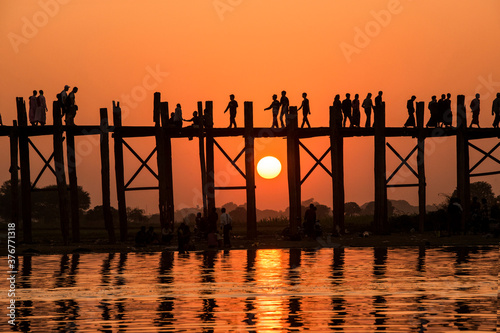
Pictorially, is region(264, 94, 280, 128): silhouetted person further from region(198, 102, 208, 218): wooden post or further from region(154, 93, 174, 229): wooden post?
region(154, 93, 174, 229): wooden post

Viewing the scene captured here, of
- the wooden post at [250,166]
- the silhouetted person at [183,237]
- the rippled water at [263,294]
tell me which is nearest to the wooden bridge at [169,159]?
the wooden post at [250,166]

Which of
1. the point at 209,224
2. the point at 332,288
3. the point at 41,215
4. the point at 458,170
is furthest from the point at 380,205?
the point at 41,215

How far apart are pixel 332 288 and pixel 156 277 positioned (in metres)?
4.46

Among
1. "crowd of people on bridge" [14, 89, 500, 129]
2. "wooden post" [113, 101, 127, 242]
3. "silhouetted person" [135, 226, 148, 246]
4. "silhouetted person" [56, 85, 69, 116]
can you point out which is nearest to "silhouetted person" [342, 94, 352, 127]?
"crowd of people on bridge" [14, 89, 500, 129]

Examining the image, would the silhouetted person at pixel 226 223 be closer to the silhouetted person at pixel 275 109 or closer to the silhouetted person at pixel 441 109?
the silhouetted person at pixel 275 109

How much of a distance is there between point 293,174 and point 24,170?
9.11 m

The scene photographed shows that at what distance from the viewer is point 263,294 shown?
60.5 feet

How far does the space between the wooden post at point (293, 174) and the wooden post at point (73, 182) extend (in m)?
7.06

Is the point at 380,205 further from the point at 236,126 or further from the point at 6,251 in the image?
the point at 6,251

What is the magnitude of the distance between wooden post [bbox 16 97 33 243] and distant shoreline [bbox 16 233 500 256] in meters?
1.21

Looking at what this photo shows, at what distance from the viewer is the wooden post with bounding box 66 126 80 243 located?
36.1 metres

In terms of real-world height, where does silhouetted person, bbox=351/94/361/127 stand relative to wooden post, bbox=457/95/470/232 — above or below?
above

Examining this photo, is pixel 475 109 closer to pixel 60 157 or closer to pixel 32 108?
pixel 60 157

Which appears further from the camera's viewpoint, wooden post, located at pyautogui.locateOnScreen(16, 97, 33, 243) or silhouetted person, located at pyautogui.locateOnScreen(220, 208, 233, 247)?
wooden post, located at pyautogui.locateOnScreen(16, 97, 33, 243)
